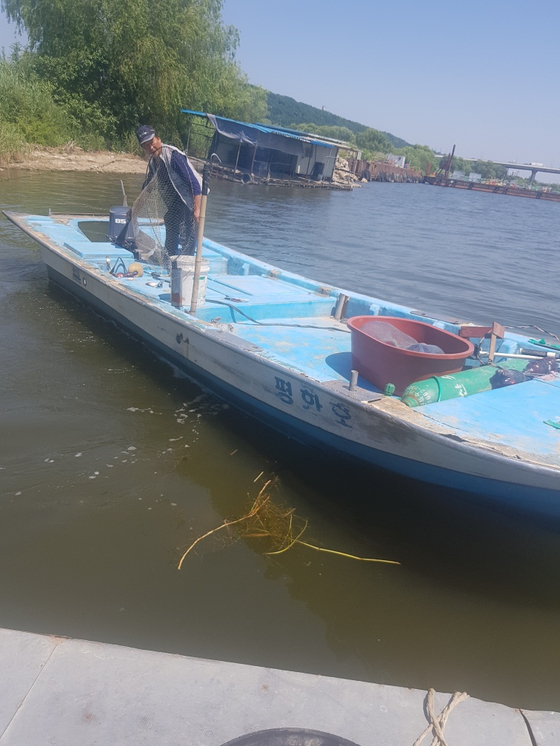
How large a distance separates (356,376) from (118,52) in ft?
101

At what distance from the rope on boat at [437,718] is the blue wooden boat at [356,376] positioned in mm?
1394

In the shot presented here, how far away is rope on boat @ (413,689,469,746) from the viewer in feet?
7.22

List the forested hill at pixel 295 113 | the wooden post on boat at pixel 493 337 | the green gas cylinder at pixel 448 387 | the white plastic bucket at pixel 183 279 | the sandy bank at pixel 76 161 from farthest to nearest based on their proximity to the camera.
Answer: the forested hill at pixel 295 113
the sandy bank at pixel 76 161
the white plastic bucket at pixel 183 279
the wooden post on boat at pixel 493 337
the green gas cylinder at pixel 448 387

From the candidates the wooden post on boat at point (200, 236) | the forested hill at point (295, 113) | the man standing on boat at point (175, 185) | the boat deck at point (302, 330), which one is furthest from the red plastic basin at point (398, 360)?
the forested hill at point (295, 113)

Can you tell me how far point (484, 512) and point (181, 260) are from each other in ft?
11.5

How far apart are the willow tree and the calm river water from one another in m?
26.4

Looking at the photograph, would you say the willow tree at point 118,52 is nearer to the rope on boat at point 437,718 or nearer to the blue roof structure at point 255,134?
the blue roof structure at point 255,134

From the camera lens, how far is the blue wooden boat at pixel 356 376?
11.8 feet

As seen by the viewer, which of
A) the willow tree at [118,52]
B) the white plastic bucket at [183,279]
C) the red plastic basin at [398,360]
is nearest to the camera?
the red plastic basin at [398,360]

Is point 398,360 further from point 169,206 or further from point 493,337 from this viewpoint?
point 169,206

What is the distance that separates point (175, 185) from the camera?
6.25m

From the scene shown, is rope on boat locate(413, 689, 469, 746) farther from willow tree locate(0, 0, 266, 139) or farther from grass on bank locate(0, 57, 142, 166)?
willow tree locate(0, 0, 266, 139)

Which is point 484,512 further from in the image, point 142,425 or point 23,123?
point 23,123

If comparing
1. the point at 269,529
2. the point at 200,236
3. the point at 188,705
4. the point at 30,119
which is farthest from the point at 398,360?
the point at 30,119
